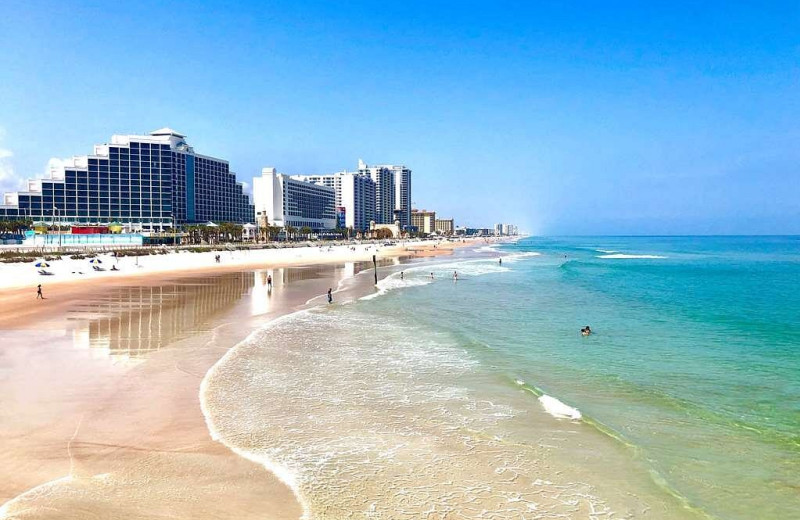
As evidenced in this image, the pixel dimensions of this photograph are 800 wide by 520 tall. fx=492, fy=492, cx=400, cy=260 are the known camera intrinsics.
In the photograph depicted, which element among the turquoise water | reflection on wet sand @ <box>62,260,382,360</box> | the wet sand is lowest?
the turquoise water

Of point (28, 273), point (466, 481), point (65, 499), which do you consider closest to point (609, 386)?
point (466, 481)

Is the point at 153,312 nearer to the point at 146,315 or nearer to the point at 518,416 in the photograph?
the point at 146,315

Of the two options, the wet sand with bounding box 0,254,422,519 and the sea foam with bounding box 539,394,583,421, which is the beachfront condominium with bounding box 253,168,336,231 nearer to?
the wet sand with bounding box 0,254,422,519

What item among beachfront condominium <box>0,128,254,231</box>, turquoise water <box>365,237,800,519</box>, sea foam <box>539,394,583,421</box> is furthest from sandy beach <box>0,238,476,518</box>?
beachfront condominium <box>0,128,254,231</box>

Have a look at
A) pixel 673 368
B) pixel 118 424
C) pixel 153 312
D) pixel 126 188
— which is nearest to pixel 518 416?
pixel 673 368

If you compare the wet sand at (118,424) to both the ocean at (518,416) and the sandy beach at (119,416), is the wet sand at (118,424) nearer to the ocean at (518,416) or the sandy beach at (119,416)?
the sandy beach at (119,416)

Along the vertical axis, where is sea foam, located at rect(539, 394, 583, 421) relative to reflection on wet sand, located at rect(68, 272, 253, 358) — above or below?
below

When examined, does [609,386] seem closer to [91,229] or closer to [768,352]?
[768,352]
